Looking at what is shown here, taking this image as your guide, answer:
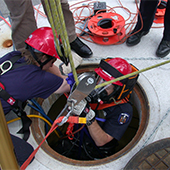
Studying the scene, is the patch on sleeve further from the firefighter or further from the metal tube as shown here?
the metal tube

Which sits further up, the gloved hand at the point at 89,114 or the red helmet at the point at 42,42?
the red helmet at the point at 42,42

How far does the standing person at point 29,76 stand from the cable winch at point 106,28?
1.02 m

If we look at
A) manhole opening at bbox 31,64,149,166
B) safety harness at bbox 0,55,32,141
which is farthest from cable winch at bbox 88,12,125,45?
safety harness at bbox 0,55,32,141

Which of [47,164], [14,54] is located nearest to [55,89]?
[14,54]

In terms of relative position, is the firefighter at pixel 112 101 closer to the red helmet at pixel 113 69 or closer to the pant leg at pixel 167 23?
the red helmet at pixel 113 69

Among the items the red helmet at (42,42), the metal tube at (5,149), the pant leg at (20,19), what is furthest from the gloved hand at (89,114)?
the pant leg at (20,19)

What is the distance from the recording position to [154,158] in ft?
4.03

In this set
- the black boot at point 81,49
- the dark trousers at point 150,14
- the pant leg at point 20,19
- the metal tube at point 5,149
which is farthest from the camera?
the black boot at point 81,49

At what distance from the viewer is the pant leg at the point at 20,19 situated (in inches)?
74.6

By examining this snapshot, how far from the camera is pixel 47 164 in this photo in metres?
1.45

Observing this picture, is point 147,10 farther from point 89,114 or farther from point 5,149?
point 5,149

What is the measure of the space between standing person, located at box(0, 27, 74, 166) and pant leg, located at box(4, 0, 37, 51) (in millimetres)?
495

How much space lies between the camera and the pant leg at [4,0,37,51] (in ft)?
6.22

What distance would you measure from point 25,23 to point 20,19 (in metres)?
0.10
